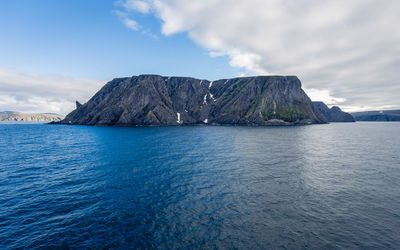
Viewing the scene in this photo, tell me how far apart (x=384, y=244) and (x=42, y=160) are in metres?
65.7

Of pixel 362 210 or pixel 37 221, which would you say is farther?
pixel 362 210

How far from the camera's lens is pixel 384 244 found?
617 inches

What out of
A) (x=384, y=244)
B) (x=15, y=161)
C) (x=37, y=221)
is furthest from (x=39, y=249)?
(x=15, y=161)

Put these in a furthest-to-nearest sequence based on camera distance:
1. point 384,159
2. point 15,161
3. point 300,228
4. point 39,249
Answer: point 384,159 < point 15,161 < point 300,228 < point 39,249

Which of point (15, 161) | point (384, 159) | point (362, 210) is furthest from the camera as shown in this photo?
point (384, 159)

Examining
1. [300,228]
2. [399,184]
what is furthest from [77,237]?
[399,184]

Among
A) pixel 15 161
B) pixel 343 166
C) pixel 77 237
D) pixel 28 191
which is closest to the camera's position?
pixel 77 237

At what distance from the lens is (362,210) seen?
2139 cm

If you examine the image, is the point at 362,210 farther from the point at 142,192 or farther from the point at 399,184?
the point at 142,192

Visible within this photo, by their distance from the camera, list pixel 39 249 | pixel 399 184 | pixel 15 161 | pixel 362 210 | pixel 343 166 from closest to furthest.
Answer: pixel 39 249 → pixel 362 210 → pixel 399 184 → pixel 343 166 → pixel 15 161

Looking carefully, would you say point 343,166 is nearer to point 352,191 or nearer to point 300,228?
point 352,191

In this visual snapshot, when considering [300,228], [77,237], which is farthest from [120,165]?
[300,228]

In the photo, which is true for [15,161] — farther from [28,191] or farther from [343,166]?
[343,166]

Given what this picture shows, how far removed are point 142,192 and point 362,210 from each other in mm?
29906
